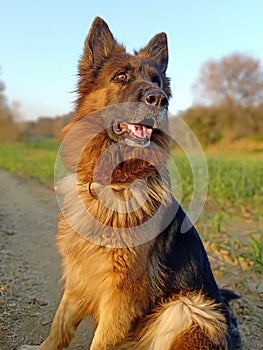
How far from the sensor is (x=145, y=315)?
9.58 feet

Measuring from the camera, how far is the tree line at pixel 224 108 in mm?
42688

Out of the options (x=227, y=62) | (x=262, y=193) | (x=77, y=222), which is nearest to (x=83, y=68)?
(x=77, y=222)

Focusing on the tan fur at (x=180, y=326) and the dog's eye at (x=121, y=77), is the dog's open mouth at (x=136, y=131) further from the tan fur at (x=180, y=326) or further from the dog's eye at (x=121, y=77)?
the tan fur at (x=180, y=326)

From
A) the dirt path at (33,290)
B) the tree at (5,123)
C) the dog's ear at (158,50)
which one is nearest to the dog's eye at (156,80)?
the dog's ear at (158,50)

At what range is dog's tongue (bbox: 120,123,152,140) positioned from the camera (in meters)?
3.31

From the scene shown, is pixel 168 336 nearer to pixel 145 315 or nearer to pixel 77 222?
pixel 145 315

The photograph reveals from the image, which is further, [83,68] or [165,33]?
[165,33]

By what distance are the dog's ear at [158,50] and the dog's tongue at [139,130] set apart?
921 millimetres

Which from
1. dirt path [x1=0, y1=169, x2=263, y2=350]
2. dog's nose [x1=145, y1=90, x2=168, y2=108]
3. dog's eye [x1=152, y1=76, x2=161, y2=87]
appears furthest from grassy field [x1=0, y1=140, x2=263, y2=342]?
dog's eye [x1=152, y1=76, x2=161, y2=87]

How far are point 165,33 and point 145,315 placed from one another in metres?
2.92

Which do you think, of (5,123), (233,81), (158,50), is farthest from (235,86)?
(158,50)

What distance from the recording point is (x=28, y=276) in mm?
4695

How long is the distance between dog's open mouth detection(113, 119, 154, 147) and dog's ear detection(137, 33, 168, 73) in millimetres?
914

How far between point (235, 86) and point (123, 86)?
168ft
